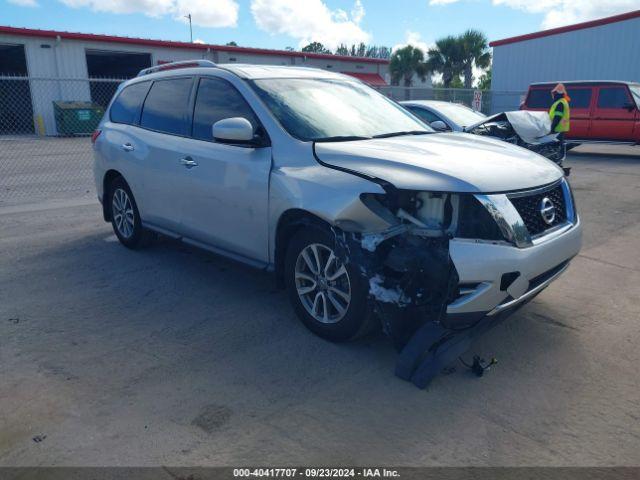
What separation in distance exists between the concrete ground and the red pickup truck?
37.3 ft

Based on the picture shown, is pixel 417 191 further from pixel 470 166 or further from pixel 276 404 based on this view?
pixel 276 404

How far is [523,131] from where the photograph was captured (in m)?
9.03

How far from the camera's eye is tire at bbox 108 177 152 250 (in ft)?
18.9

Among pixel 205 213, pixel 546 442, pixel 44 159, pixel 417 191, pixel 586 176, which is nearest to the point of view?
pixel 546 442

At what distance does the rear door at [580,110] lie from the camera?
15.5m

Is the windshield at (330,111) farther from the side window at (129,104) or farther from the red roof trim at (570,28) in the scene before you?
the red roof trim at (570,28)

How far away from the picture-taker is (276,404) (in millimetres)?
3062

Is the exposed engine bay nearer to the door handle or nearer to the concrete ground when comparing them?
the concrete ground

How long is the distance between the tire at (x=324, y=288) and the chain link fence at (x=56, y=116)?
398 inches

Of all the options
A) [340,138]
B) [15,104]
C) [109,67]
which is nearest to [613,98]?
[340,138]

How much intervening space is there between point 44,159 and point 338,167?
1433 cm

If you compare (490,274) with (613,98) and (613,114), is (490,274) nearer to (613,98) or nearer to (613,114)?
(613,114)

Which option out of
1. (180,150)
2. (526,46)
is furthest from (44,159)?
(526,46)

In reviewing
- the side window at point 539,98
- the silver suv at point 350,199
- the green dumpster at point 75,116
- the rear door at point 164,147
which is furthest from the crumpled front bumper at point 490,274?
the green dumpster at point 75,116
